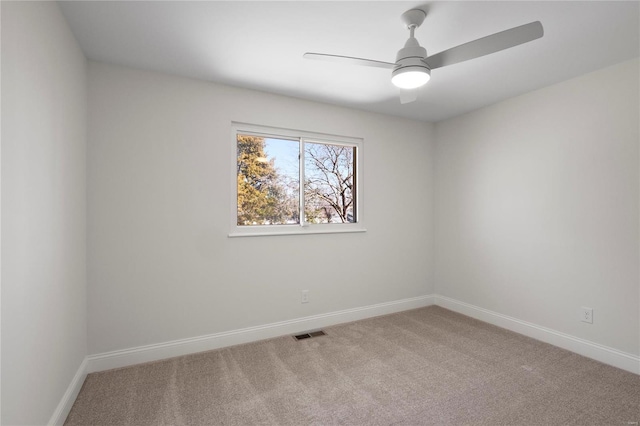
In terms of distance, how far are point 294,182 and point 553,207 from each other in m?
2.50

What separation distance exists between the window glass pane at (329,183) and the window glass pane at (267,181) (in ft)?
0.51

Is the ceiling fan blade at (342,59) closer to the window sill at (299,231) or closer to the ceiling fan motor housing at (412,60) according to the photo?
the ceiling fan motor housing at (412,60)

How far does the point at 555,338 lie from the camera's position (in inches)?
112

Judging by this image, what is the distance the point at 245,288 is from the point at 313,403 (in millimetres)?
Result: 1262

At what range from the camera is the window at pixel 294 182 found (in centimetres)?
302

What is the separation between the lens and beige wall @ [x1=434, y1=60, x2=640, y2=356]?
2.45m

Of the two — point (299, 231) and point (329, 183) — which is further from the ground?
point (329, 183)

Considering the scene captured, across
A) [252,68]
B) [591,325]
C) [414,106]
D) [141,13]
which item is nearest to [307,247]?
[252,68]

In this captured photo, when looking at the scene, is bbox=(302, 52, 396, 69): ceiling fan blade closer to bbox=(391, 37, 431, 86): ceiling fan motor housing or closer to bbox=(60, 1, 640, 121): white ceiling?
bbox=(391, 37, 431, 86): ceiling fan motor housing

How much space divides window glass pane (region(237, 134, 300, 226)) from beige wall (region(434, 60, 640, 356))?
6.76ft

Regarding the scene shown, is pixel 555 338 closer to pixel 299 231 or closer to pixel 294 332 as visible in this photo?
pixel 294 332

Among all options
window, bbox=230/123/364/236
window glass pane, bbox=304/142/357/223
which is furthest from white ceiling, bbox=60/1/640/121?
window glass pane, bbox=304/142/357/223

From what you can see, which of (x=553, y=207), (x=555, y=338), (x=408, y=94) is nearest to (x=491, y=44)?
(x=408, y=94)

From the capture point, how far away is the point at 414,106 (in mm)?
3475
